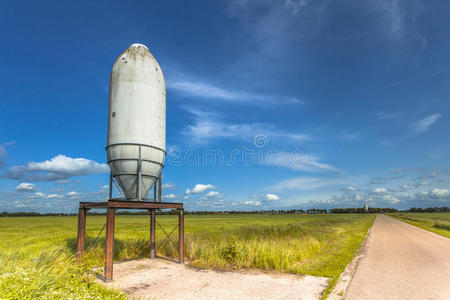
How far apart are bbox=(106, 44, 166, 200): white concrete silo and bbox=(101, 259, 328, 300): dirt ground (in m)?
2.78

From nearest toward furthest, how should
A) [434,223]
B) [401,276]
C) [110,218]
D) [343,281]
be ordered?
[343,281], [110,218], [401,276], [434,223]

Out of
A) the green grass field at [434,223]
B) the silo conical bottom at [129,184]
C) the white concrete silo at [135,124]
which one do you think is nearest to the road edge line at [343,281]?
the white concrete silo at [135,124]

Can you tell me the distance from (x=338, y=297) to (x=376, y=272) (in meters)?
4.10

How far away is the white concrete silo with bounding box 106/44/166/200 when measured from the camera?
1038 centimetres

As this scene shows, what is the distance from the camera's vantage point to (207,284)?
823cm

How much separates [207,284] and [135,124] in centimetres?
611

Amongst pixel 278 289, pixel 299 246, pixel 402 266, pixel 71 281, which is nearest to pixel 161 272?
pixel 71 281

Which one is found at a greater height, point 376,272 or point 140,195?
point 140,195

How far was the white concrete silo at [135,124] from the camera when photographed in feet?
34.0

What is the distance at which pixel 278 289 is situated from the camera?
7.84 meters

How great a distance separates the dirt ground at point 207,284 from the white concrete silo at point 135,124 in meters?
2.78

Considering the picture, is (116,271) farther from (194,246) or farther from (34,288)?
(34,288)

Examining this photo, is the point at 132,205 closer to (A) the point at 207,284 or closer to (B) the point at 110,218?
(B) the point at 110,218

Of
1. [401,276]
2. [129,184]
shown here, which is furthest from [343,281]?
[129,184]
